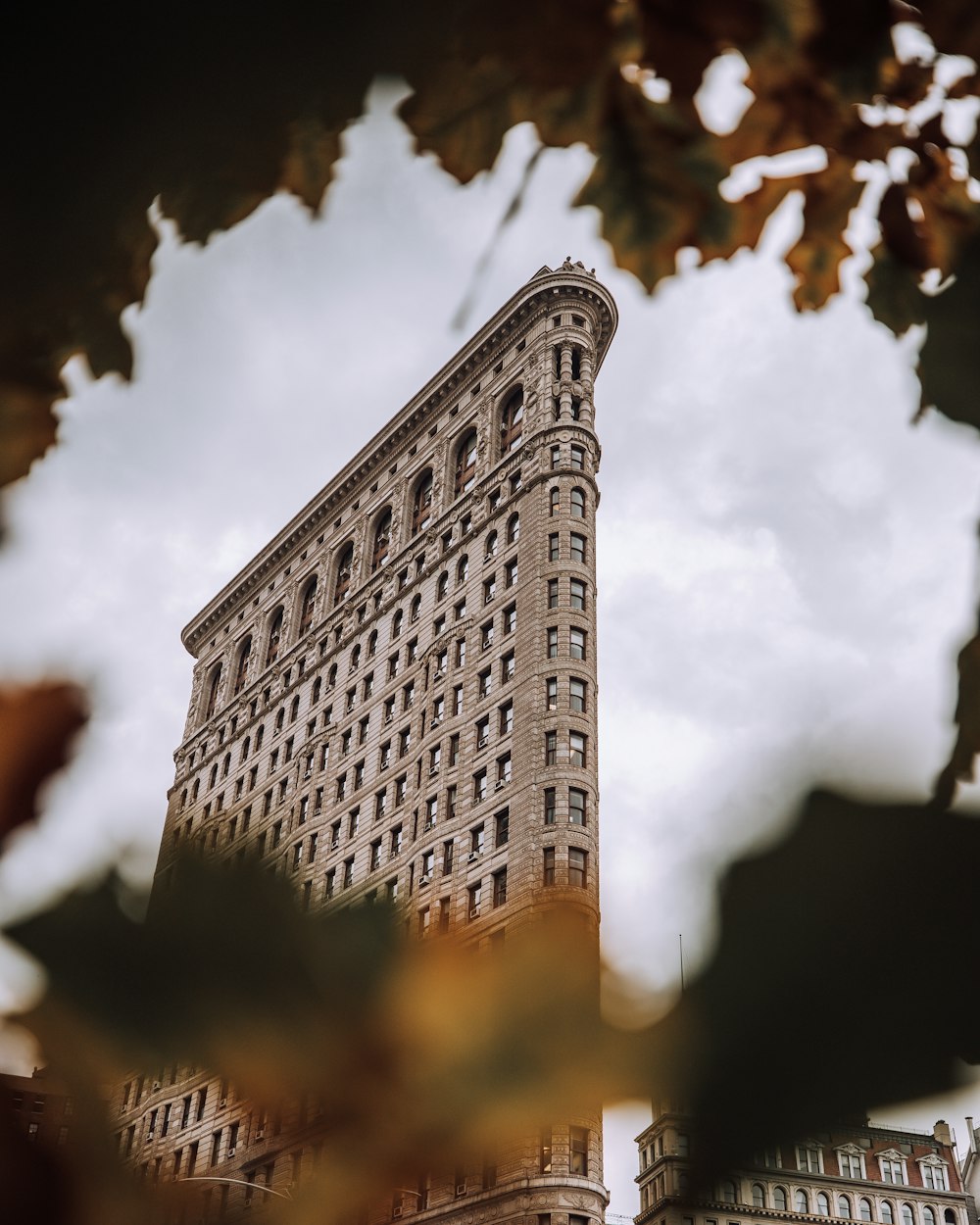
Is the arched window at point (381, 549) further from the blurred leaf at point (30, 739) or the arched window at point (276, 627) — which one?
the blurred leaf at point (30, 739)

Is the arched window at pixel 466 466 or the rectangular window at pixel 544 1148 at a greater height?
the arched window at pixel 466 466

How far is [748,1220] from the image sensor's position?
1.63ft

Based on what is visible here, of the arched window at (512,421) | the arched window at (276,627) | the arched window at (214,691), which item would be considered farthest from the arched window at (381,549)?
the arched window at (214,691)

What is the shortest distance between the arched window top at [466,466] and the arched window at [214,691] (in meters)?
27.0

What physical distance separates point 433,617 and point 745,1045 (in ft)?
86.7

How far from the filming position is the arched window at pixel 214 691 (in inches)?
81.4

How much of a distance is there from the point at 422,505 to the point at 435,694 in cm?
875

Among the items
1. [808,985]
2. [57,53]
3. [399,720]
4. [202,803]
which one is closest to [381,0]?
[57,53]

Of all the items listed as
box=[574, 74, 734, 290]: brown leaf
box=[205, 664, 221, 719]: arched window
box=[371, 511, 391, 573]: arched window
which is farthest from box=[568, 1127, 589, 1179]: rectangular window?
box=[371, 511, 391, 573]: arched window

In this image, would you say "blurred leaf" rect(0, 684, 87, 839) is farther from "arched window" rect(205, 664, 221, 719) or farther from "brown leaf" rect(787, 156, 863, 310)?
"arched window" rect(205, 664, 221, 719)

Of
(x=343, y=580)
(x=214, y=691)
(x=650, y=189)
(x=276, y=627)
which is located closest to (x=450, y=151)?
(x=650, y=189)

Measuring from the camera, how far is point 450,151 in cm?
83

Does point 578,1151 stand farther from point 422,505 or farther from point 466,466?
point 422,505

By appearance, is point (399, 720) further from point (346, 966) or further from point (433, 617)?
point (346, 966)
